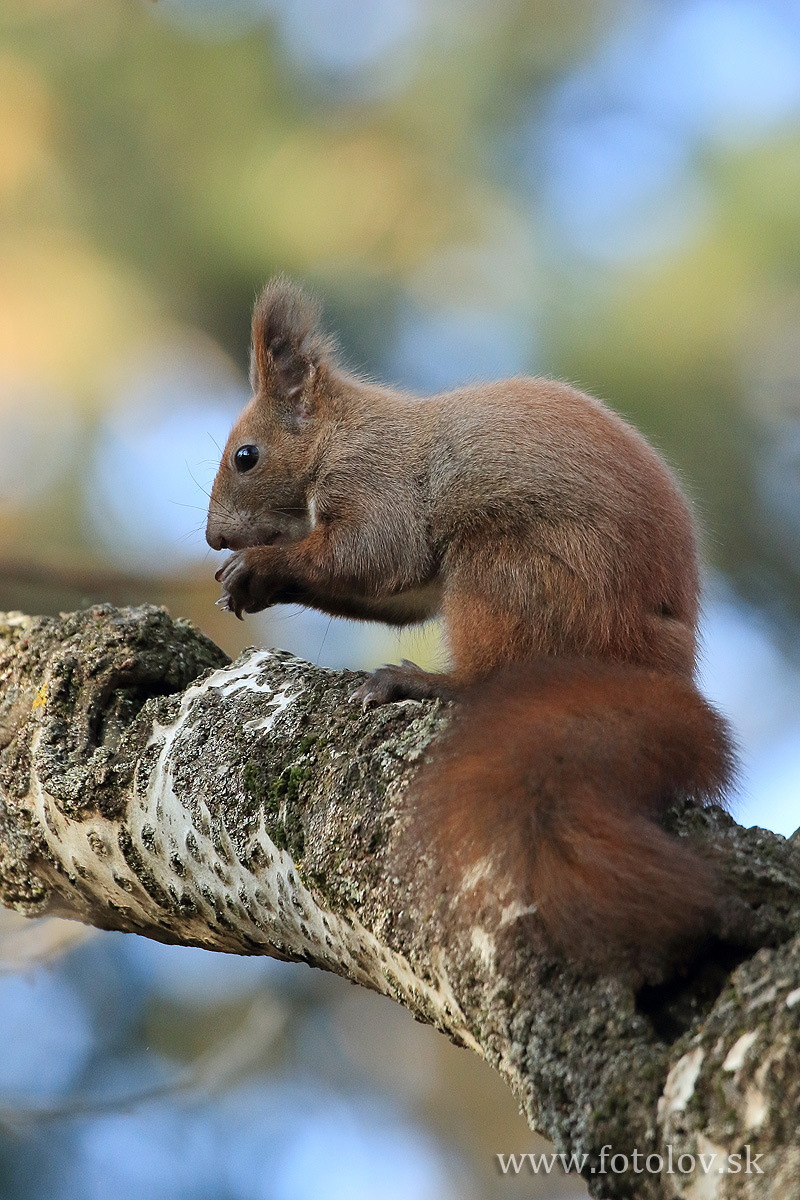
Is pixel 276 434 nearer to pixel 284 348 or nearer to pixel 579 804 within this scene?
pixel 284 348

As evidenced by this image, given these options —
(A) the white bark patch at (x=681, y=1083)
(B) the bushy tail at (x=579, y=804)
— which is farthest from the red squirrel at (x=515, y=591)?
(A) the white bark patch at (x=681, y=1083)

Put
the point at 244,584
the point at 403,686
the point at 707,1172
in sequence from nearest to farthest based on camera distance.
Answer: the point at 707,1172 < the point at 403,686 < the point at 244,584

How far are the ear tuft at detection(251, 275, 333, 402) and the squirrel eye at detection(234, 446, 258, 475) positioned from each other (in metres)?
0.16

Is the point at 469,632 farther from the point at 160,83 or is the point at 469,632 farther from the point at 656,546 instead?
the point at 160,83

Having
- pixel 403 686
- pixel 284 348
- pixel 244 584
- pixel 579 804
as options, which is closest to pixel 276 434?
pixel 284 348

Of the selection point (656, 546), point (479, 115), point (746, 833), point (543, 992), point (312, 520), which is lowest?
point (543, 992)

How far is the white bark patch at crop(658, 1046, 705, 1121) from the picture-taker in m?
1.08

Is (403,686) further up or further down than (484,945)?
further up

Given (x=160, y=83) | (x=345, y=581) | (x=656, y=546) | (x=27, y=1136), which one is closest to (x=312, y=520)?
(x=345, y=581)

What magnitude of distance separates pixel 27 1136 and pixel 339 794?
3.37 m

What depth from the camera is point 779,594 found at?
4.29 metres

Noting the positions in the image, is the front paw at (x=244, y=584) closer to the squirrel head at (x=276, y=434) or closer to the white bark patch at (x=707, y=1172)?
the squirrel head at (x=276, y=434)

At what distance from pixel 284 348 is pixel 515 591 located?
1.14 meters

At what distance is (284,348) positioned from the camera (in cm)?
293
